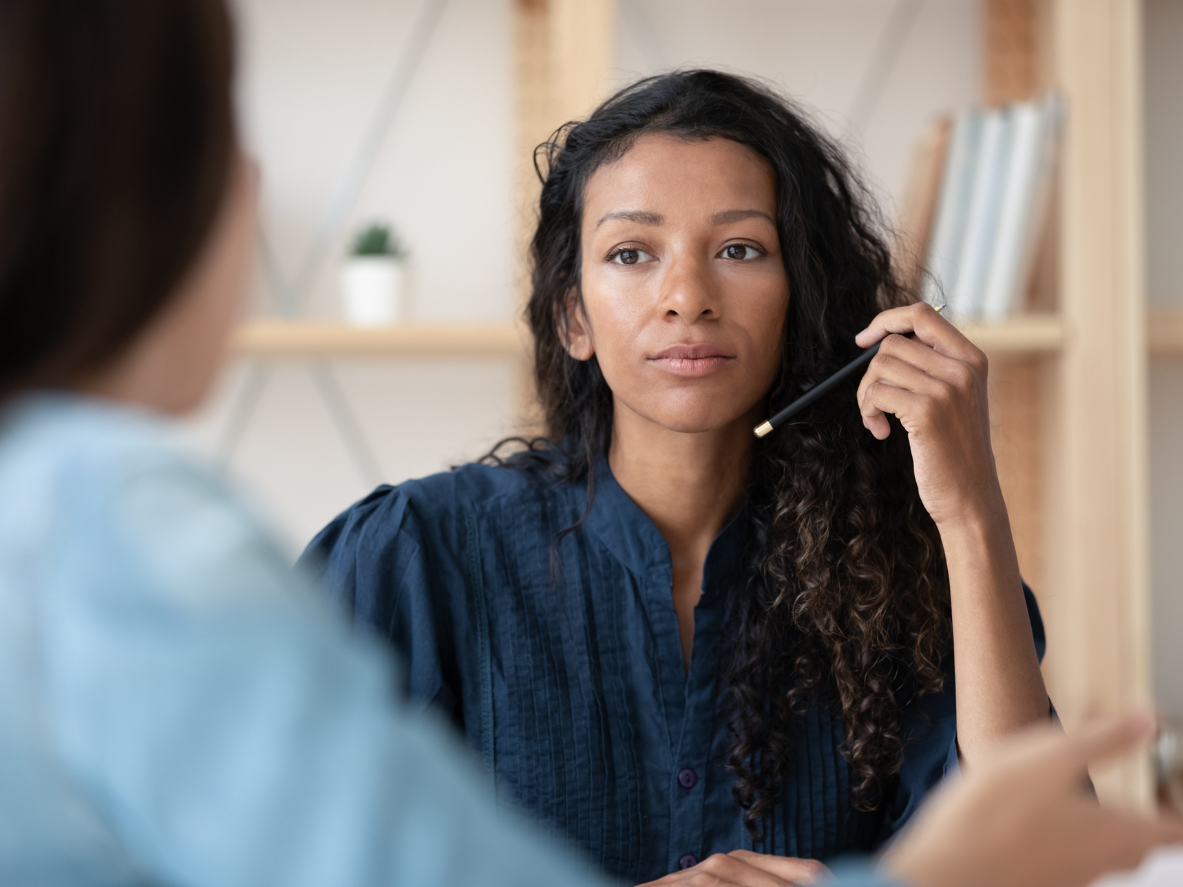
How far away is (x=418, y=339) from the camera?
1.67m

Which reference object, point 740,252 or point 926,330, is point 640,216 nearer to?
point 740,252

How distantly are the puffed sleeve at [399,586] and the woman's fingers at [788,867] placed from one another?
307 millimetres

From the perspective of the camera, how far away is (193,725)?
1.16 ft

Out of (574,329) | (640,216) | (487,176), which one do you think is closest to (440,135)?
(487,176)

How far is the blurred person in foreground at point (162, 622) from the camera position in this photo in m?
0.36

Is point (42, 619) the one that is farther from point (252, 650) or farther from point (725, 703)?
point (725, 703)

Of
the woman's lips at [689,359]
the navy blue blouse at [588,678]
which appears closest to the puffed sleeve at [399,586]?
the navy blue blouse at [588,678]


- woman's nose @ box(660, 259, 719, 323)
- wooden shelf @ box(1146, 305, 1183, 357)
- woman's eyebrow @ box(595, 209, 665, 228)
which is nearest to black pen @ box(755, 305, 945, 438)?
woman's nose @ box(660, 259, 719, 323)

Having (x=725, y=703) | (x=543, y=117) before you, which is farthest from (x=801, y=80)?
(x=725, y=703)

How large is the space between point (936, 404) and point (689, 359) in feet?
0.76

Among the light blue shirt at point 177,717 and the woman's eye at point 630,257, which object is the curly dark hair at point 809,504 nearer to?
the woman's eye at point 630,257

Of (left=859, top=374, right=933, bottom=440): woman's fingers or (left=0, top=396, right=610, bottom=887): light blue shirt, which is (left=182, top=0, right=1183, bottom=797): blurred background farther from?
(left=0, top=396, right=610, bottom=887): light blue shirt

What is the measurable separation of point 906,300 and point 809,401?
0.28 meters

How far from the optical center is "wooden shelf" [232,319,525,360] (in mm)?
1651
